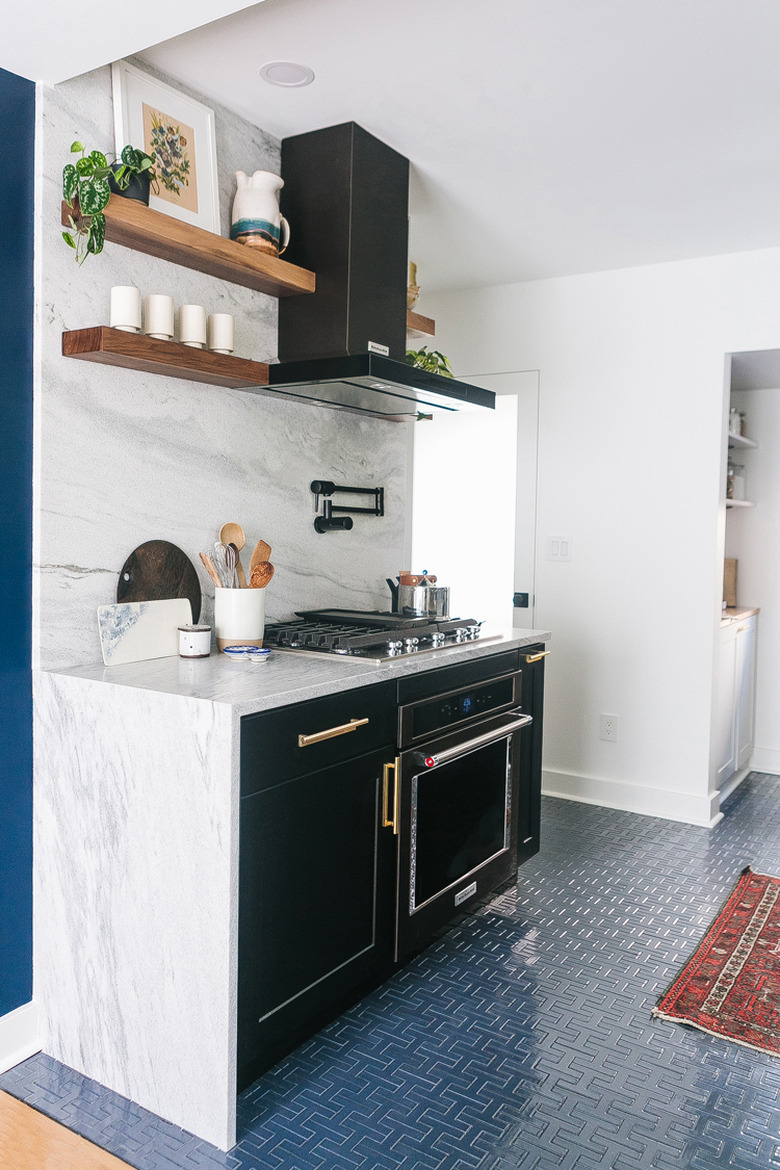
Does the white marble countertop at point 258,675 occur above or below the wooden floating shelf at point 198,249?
below

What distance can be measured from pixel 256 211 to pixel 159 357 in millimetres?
648

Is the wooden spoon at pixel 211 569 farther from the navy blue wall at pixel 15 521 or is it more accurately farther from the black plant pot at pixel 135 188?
the black plant pot at pixel 135 188

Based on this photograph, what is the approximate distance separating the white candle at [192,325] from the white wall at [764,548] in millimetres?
3324

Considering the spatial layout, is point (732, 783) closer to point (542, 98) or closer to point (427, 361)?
point (427, 361)

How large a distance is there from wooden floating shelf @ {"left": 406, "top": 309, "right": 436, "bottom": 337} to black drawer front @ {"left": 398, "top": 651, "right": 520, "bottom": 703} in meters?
1.24

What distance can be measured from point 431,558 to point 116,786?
294 cm

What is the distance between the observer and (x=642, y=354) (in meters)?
3.96

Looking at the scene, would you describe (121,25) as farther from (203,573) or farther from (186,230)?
(203,573)

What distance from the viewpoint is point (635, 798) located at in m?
4.03

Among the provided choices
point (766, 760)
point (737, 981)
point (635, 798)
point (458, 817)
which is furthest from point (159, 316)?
point (766, 760)

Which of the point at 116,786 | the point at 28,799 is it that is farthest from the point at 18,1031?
the point at 116,786

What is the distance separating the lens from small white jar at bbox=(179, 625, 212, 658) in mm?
2246

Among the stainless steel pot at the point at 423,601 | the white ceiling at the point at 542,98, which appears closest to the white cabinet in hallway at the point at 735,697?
the stainless steel pot at the point at 423,601

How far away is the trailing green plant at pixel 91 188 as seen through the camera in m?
1.91
